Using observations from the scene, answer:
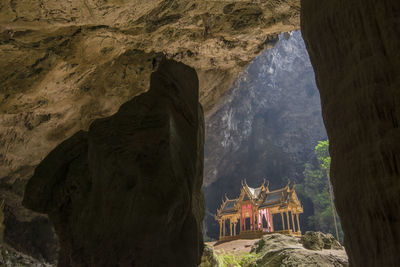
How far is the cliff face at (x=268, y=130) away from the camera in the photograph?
36.8m

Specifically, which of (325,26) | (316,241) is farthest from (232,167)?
(325,26)

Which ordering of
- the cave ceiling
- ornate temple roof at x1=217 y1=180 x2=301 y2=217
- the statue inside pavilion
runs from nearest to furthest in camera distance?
1. the cave ceiling
2. the statue inside pavilion
3. ornate temple roof at x1=217 y1=180 x2=301 y2=217

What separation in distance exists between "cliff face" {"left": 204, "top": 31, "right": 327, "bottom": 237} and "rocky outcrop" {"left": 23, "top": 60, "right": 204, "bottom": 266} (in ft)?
94.6

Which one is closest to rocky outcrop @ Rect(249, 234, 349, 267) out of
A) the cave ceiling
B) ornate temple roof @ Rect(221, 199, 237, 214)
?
the cave ceiling

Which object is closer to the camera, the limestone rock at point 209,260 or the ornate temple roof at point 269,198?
the limestone rock at point 209,260

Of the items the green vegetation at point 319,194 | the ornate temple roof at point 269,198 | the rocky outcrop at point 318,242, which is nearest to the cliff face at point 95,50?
the rocky outcrop at point 318,242

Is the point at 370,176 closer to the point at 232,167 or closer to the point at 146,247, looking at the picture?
the point at 146,247

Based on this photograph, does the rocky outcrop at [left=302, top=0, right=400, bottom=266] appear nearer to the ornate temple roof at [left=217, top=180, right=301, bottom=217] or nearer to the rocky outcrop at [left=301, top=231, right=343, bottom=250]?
the rocky outcrop at [left=301, top=231, right=343, bottom=250]

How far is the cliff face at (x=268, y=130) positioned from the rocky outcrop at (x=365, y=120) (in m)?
30.7

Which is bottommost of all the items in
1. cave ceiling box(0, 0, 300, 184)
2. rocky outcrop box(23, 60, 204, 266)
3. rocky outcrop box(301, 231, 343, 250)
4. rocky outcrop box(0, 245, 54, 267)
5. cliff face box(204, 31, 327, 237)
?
rocky outcrop box(0, 245, 54, 267)

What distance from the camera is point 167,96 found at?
4.23 metres

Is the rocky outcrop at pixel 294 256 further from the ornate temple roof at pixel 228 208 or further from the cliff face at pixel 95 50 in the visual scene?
the ornate temple roof at pixel 228 208

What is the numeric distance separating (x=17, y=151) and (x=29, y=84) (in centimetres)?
383

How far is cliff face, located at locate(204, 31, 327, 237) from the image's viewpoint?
121 feet
